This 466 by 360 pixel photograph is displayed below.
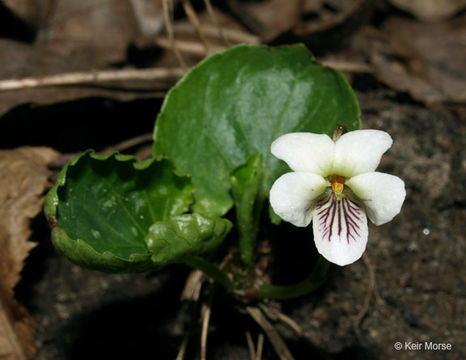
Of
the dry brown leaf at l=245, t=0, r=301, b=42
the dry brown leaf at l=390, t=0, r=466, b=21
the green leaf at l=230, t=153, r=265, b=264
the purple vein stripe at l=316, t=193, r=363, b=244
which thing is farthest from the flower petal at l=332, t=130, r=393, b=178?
the dry brown leaf at l=390, t=0, r=466, b=21

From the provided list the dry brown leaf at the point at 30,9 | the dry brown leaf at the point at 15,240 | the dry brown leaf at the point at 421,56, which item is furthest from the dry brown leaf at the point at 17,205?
the dry brown leaf at the point at 421,56

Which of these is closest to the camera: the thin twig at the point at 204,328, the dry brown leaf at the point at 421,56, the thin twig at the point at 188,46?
the thin twig at the point at 204,328

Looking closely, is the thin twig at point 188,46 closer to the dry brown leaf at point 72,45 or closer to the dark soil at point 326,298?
the dry brown leaf at point 72,45

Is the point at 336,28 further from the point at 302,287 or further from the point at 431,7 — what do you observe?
the point at 302,287

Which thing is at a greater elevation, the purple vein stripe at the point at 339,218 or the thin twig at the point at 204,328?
the purple vein stripe at the point at 339,218

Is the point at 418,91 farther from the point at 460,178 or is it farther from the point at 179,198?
the point at 179,198

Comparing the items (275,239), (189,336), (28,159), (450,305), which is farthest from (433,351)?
(28,159)
